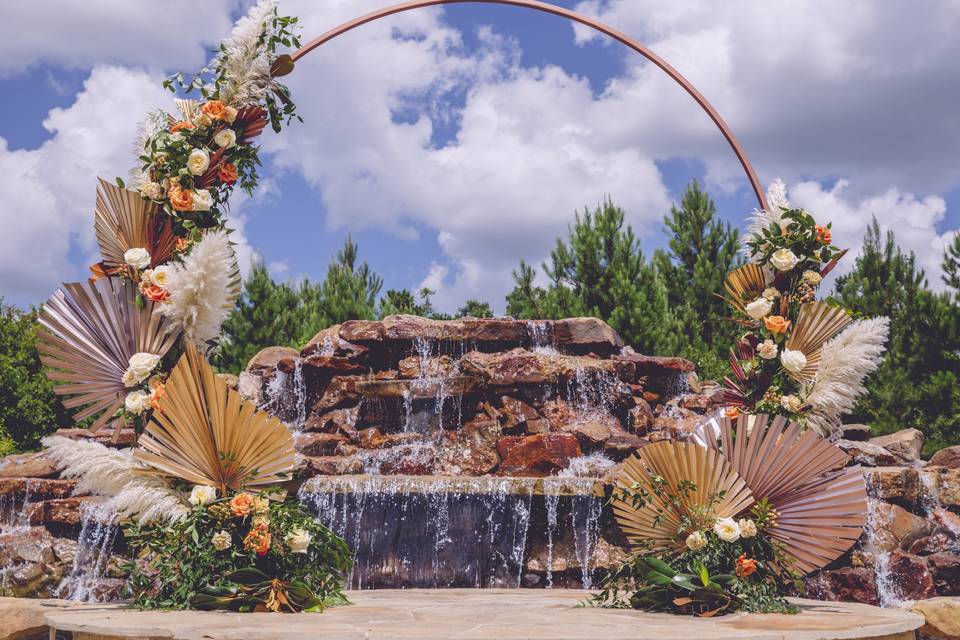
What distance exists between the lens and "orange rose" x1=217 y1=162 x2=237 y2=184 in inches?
212

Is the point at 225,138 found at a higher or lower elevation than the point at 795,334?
higher

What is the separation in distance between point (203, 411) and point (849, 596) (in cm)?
730

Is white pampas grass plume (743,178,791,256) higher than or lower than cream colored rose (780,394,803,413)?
higher

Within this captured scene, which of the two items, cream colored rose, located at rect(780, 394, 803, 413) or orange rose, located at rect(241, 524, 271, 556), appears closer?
orange rose, located at rect(241, 524, 271, 556)

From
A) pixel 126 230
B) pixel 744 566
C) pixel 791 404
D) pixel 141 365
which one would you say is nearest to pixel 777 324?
pixel 791 404

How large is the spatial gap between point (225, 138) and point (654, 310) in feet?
52.9

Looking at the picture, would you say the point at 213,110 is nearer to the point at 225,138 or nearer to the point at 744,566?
the point at 225,138

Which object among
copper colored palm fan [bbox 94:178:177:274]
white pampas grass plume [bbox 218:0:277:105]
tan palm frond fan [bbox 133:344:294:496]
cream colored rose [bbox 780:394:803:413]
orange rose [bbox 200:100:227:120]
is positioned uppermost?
white pampas grass plume [bbox 218:0:277:105]

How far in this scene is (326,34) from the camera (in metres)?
6.22

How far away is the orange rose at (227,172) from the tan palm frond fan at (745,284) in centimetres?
341

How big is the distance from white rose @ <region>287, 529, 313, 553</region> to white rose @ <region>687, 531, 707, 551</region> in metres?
2.19

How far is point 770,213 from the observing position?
19.8 ft

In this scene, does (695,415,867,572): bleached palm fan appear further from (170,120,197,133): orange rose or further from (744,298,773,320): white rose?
(170,120,197,133): orange rose

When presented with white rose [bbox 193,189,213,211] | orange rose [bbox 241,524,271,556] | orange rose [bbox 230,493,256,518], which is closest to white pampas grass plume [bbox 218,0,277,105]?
white rose [bbox 193,189,213,211]
